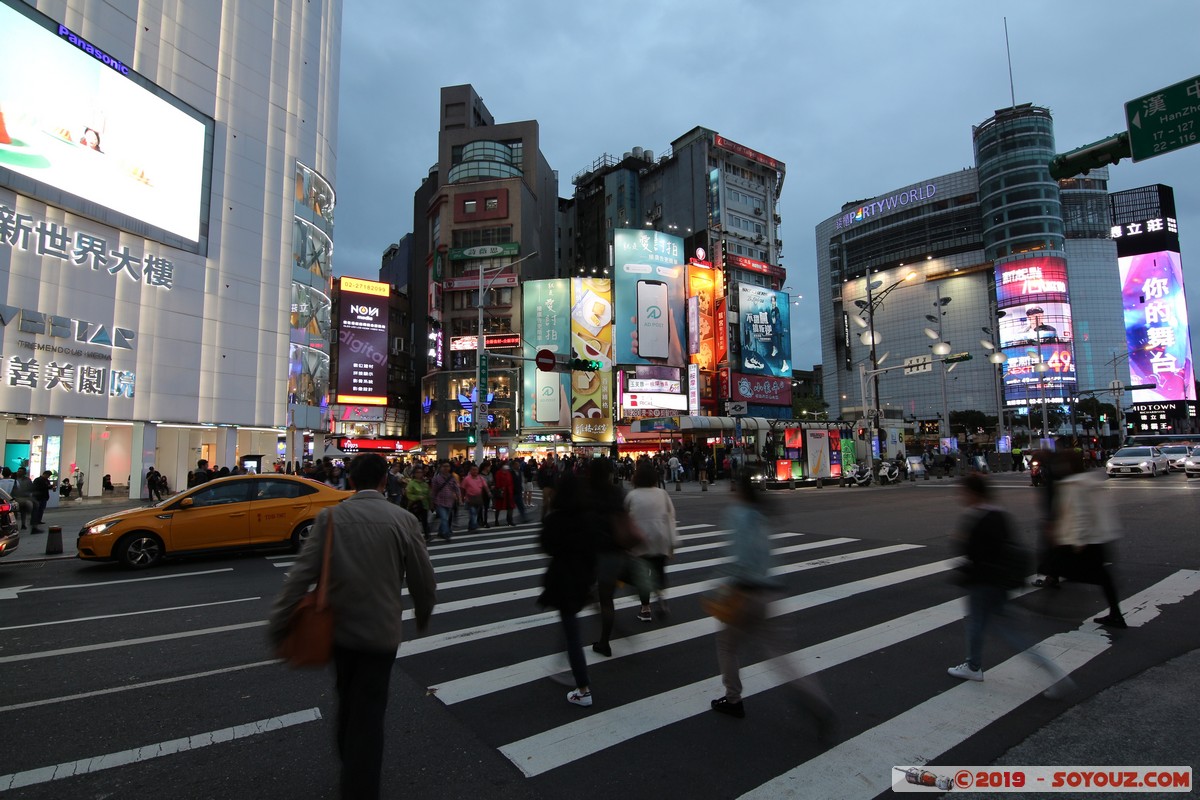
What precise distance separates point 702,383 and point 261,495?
159 feet

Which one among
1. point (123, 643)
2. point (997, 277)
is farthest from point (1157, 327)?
point (123, 643)

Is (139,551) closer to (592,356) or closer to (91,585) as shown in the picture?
(91,585)

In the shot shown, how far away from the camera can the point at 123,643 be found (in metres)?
6.23

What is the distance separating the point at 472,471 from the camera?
14883mm

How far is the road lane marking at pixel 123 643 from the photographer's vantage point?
19.1 ft

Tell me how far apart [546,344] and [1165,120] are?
50025 mm

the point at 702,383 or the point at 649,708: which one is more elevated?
the point at 702,383

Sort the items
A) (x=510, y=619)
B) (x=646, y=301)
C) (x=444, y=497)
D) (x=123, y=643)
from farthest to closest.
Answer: (x=646, y=301), (x=444, y=497), (x=510, y=619), (x=123, y=643)

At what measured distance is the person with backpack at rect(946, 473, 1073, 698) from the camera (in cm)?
435

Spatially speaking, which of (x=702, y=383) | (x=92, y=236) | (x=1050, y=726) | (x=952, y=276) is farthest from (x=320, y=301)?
(x=952, y=276)

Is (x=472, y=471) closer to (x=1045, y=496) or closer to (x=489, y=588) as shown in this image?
(x=489, y=588)

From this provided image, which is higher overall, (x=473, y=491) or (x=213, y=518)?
(x=473, y=491)

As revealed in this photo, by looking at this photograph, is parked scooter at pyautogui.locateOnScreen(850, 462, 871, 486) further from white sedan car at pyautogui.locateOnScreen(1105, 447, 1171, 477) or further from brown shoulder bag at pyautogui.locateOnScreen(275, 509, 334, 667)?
brown shoulder bag at pyautogui.locateOnScreen(275, 509, 334, 667)

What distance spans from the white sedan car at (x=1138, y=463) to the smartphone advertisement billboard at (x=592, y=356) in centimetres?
3404
